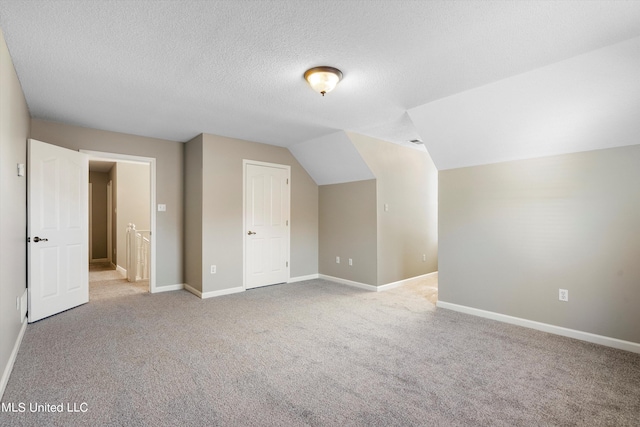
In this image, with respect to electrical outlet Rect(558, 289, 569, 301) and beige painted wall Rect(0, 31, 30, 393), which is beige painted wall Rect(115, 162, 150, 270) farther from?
electrical outlet Rect(558, 289, 569, 301)

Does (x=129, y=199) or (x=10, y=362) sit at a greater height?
(x=129, y=199)

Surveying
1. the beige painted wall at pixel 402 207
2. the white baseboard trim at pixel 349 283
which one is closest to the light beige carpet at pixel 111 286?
the white baseboard trim at pixel 349 283

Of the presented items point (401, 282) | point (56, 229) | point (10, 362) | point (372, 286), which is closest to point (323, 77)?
point (10, 362)

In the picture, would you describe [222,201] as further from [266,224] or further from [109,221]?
[109,221]

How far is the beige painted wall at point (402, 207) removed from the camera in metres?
4.95

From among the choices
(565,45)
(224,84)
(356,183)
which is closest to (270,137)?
(356,183)

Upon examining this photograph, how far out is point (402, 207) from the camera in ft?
17.7

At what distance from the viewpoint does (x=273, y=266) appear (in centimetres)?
534

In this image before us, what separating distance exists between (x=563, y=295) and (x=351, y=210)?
3.02m

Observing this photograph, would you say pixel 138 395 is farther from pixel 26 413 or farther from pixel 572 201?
pixel 572 201

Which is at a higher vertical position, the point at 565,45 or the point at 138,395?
the point at 565,45

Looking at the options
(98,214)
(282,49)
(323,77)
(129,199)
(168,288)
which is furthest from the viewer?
(98,214)

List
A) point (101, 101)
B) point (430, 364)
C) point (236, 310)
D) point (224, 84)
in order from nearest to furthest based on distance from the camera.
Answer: point (430, 364) < point (224, 84) < point (101, 101) < point (236, 310)

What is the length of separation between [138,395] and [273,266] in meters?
3.34
